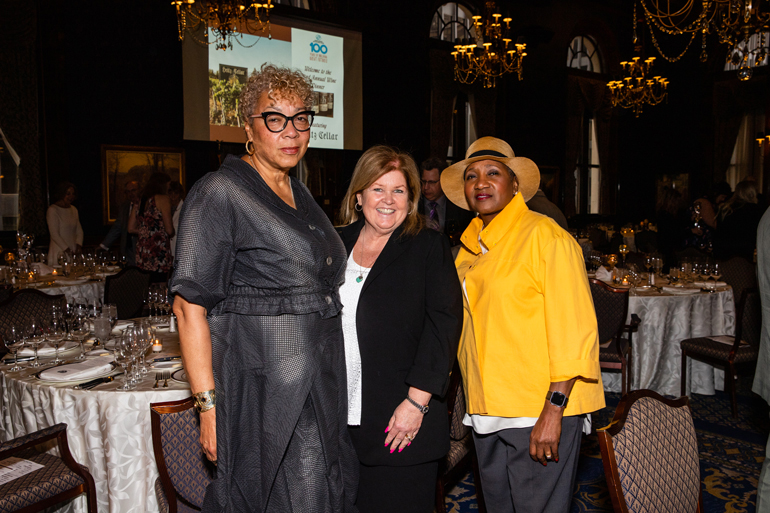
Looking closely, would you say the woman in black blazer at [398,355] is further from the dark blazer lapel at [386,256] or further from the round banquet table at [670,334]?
the round banquet table at [670,334]

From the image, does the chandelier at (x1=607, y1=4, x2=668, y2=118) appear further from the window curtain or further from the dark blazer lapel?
the dark blazer lapel

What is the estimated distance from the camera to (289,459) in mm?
1610

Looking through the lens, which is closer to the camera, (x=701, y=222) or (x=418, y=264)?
(x=418, y=264)

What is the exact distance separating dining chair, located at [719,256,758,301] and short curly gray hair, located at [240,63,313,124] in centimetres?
517

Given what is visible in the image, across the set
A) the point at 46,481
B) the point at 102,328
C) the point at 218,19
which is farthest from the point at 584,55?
the point at 46,481

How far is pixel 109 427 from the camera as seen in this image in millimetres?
2389

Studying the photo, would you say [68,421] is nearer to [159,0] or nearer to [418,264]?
[418,264]

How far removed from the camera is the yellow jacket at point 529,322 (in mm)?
1795

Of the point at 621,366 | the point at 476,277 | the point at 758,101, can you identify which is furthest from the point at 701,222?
the point at 758,101

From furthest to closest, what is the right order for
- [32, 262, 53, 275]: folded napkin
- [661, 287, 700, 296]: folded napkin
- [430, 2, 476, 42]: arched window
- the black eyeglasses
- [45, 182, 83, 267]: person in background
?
[430, 2, 476, 42]: arched window < [45, 182, 83, 267]: person in background < [32, 262, 53, 275]: folded napkin < [661, 287, 700, 296]: folded napkin < the black eyeglasses

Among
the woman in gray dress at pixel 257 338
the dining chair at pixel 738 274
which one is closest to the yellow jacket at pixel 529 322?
the woman in gray dress at pixel 257 338

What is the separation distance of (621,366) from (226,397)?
3.56 m

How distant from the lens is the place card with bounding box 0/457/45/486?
7.80 ft

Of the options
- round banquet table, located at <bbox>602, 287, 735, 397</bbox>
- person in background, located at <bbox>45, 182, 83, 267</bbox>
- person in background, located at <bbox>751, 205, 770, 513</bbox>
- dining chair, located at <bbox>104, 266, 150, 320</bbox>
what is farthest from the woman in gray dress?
person in background, located at <bbox>45, 182, 83, 267</bbox>
